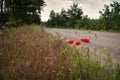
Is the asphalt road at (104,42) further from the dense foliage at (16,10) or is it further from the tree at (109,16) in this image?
the tree at (109,16)

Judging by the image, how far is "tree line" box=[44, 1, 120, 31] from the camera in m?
38.7

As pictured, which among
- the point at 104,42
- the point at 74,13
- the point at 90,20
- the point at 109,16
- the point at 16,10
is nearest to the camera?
the point at 104,42

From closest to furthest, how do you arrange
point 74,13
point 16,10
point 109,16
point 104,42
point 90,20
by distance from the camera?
point 104,42 < point 16,10 < point 109,16 < point 90,20 < point 74,13

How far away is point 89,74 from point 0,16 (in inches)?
979

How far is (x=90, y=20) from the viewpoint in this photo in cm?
6316

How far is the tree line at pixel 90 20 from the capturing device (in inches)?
1522

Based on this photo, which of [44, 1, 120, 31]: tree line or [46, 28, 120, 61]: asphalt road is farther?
[44, 1, 120, 31]: tree line

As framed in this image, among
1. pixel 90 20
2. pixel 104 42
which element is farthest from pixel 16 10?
pixel 90 20

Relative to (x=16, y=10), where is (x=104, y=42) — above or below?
below

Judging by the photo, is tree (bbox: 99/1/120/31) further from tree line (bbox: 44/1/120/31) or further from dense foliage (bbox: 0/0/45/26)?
dense foliage (bbox: 0/0/45/26)

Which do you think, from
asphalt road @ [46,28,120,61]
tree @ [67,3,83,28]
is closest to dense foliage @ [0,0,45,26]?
asphalt road @ [46,28,120,61]

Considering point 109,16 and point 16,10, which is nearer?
point 16,10

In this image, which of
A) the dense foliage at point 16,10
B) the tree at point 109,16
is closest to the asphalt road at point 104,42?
the dense foliage at point 16,10

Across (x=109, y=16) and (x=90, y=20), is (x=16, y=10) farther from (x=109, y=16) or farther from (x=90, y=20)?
(x=90, y=20)
